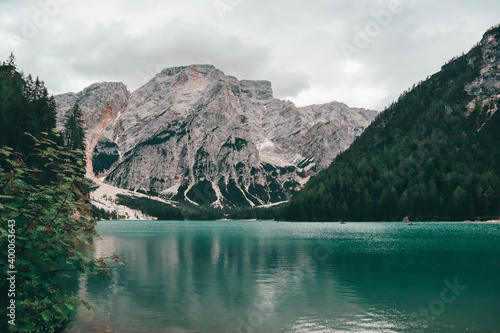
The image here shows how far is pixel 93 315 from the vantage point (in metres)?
38.1

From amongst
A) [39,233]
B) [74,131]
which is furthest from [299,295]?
[74,131]

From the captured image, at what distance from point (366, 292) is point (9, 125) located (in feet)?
295

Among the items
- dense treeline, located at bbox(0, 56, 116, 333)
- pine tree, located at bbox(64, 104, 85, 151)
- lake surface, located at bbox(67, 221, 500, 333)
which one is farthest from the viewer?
pine tree, located at bbox(64, 104, 85, 151)

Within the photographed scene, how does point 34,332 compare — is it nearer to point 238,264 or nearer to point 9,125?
point 238,264

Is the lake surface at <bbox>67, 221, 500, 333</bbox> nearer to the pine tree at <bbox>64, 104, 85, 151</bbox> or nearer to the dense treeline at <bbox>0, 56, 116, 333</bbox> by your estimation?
the dense treeline at <bbox>0, 56, 116, 333</bbox>

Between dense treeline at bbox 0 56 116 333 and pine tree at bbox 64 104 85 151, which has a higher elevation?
pine tree at bbox 64 104 85 151

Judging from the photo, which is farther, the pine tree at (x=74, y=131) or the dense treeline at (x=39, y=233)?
the pine tree at (x=74, y=131)

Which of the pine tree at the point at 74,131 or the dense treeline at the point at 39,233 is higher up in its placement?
the pine tree at the point at 74,131

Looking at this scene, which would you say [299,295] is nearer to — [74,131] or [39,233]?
[39,233]

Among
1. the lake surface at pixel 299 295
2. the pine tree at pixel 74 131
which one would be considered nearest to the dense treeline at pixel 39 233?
the lake surface at pixel 299 295

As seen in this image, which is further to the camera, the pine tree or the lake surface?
the pine tree

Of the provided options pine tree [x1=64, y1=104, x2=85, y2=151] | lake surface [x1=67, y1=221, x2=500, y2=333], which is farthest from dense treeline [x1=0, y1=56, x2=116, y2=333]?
pine tree [x1=64, y1=104, x2=85, y2=151]

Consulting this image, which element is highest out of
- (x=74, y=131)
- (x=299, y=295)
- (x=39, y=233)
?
(x=74, y=131)

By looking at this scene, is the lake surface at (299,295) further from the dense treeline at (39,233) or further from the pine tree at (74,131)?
the pine tree at (74,131)
